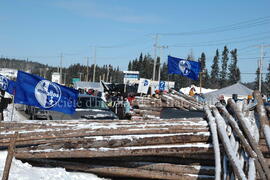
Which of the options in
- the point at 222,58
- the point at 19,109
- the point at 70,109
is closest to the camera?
the point at 70,109

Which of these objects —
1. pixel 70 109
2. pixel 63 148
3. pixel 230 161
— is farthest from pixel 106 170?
pixel 70 109

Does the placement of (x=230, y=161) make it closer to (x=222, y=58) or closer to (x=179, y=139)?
(x=179, y=139)

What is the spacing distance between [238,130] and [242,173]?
2.47 ft

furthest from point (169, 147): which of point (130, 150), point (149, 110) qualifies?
point (149, 110)

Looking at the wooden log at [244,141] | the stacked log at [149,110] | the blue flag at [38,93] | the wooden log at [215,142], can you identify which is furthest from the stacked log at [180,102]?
the wooden log at [244,141]

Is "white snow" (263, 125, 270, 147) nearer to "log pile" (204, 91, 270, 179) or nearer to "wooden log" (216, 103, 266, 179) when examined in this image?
"log pile" (204, 91, 270, 179)

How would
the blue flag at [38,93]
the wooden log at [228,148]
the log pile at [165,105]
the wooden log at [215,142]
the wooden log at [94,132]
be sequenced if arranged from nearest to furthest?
the wooden log at [228,148]
the wooden log at [215,142]
the wooden log at [94,132]
the blue flag at [38,93]
the log pile at [165,105]

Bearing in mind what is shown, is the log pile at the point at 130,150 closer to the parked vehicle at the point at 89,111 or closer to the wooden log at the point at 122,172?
the wooden log at the point at 122,172

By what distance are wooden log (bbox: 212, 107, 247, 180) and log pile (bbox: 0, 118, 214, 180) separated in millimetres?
237

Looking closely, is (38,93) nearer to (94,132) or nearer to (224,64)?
(94,132)

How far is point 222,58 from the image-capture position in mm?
128875

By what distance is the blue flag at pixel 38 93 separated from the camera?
10336 mm

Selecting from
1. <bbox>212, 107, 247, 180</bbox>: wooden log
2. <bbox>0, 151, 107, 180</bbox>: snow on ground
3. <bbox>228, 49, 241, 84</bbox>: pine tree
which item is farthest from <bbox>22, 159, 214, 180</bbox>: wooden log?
<bbox>228, 49, 241, 84</bbox>: pine tree

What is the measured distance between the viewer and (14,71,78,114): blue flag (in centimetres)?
1034
